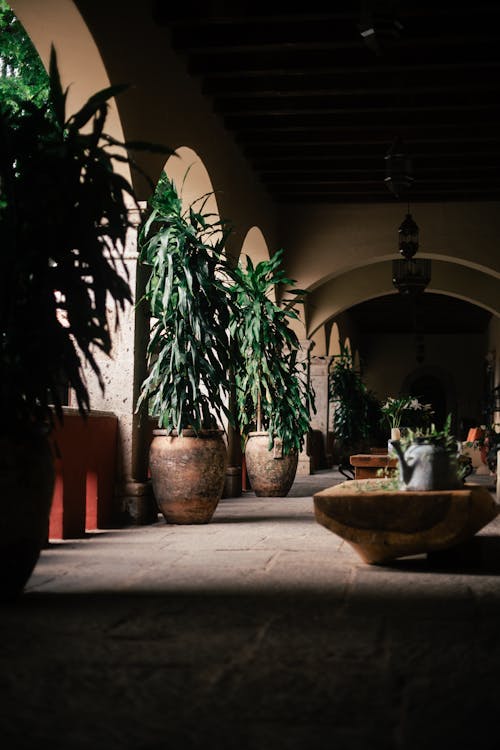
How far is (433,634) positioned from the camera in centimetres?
257

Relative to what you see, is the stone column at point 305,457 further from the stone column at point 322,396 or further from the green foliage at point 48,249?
the green foliage at point 48,249

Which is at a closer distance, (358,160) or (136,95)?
(136,95)

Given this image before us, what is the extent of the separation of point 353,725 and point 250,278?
6.10m

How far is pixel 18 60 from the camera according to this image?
937 cm

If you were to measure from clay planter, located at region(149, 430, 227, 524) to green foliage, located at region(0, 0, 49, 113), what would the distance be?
4.88m

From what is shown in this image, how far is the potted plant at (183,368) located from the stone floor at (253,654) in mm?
1472

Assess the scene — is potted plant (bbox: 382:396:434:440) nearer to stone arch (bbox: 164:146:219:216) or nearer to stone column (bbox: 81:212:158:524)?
stone arch (bbox: 164:146:219:216)

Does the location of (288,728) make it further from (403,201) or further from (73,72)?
(403,201)

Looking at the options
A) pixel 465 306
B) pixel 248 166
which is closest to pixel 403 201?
pixel 248 166

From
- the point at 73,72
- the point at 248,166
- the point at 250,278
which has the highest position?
the point at 248,166

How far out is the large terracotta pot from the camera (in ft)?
9.61

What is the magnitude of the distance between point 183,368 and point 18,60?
5273 millimetres

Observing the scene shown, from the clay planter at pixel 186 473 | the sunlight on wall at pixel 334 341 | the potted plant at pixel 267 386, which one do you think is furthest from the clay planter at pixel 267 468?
the sunlight on wall at pixel 334 341

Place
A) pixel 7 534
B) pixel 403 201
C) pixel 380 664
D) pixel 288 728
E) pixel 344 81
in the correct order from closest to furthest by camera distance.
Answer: pixel 288 728
pixel 380 664
pixel 7 534
pixel 344 81
pixel 403 201
